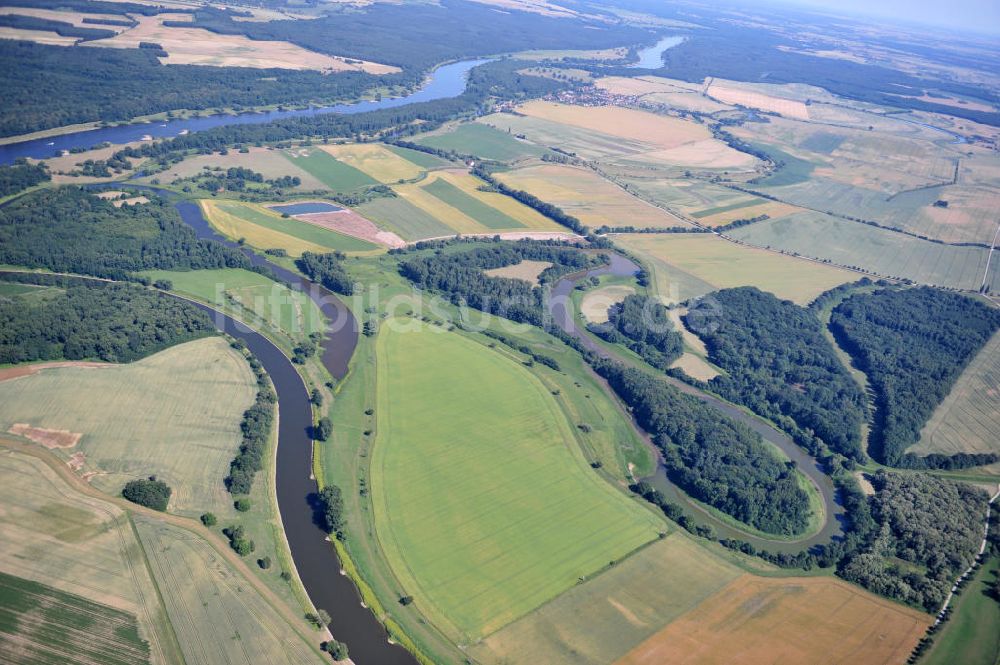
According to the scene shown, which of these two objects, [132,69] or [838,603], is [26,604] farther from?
[132,69]

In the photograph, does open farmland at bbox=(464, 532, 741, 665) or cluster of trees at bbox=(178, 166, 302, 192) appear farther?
cluster of trees at bbox=(178, 166, 302, 192)

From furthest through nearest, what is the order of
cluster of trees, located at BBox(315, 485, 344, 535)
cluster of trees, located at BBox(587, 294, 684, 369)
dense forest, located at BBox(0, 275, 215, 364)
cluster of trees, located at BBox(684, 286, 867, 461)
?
cluster of trees, located at BBox(587, 294, 684, 369), cluster of trees, located at BBox(684, 286, 867, 461), dense forest, located at BBox(0, 275, 215, 364), cluster of trees, located at BBox(315, 485, 344, 535)

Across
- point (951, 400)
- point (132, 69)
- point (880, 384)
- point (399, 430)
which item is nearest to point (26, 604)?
point (399, 430)

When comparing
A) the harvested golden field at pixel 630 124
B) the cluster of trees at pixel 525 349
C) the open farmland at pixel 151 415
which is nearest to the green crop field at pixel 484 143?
the harvested golden field at pixel 630 124

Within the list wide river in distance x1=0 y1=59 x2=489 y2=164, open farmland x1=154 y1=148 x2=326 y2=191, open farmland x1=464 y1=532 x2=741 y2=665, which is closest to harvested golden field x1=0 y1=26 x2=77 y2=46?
wide river in distance x1=0 y1=59 x2=489 y2=164

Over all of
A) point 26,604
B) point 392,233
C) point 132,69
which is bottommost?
point 26,604

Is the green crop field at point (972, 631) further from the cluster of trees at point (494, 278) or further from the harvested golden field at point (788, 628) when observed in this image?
the cluster of trees at point (494, 278)

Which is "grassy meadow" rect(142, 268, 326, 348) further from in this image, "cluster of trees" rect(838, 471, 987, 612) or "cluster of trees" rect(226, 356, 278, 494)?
"cluster of trees" rect(838, 471, 987, 612)
